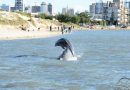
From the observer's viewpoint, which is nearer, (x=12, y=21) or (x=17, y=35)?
(x=17, y=35)

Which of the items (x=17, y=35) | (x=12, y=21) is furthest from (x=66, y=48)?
(x=12, y=21)

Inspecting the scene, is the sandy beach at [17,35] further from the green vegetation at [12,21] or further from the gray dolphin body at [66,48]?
the gray dolphin body at [66,48]

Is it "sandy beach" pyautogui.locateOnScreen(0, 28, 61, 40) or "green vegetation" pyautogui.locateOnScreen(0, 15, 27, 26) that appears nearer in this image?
"sandy beach" pyautogui.locateOnScreen(0, 28, 61, 40)

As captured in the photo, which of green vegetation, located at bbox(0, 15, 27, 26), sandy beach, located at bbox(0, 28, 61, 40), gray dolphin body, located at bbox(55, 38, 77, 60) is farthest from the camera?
green vegetation, located at bbox(0, 15, 27, 26)

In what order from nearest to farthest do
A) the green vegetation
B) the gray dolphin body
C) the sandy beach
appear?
the gray dolphin body
the sandy beach
the green vegetation

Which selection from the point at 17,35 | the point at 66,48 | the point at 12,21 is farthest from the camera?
the point at 12,21

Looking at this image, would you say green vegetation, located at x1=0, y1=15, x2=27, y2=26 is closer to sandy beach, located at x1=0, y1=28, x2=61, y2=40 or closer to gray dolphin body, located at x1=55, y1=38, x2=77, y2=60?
sandy beach, located at x1=0, y1=28, x2=61, y2=40

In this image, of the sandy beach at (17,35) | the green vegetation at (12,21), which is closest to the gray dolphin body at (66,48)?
the sandy beach at (17,35)

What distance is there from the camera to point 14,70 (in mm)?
29750

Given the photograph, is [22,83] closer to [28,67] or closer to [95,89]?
[95,89]

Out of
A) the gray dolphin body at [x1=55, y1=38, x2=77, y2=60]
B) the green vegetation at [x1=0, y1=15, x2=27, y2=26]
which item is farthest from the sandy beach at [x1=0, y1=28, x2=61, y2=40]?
the gray dolphin body at [x1=55, y1=38, x2=77, y2=60]

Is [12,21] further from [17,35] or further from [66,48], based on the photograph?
[66,48]

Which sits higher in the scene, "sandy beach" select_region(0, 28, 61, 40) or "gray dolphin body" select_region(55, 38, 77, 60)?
"gray dolphin body" select_region(55, 38, 77, 60)

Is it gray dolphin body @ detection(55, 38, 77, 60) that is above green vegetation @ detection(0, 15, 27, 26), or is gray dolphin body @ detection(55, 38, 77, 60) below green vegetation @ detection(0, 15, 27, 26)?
above
